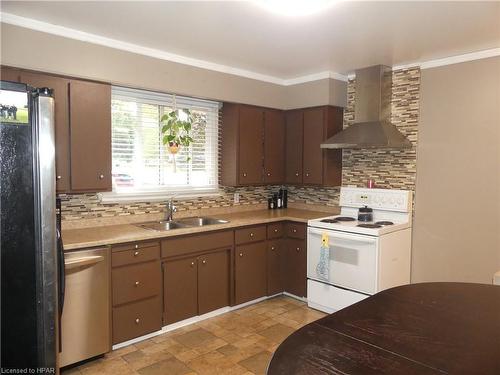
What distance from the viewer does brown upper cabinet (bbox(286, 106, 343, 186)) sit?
4.03 m

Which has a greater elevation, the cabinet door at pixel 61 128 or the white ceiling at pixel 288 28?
the white ceiling at pixel 288 28

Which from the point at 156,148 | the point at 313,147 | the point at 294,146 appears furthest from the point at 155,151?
the point at 313,147

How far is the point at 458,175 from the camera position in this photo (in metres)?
3.37

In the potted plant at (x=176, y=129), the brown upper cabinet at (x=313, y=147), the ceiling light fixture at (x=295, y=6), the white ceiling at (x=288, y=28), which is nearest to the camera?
the ceiling light fixture at (x=295, y=6)

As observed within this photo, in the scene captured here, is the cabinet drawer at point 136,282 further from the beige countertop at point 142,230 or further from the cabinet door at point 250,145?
the cabinet door at point 250,145

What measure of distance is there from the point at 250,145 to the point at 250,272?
4.47 feet

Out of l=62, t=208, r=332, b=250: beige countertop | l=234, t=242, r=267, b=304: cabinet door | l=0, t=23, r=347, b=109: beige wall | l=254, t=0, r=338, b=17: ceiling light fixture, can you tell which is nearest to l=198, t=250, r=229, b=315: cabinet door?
l=234, t=242, r=267, b=304: cabinet door

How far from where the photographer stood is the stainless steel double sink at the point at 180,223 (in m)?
3.41

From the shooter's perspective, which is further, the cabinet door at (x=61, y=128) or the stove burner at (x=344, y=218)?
the stove burner at (x=344, y=218)

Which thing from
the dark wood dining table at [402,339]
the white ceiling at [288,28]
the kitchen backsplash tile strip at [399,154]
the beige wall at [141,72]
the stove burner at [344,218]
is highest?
the white ceiling at [288,28]

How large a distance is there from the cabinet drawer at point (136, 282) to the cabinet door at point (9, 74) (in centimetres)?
151

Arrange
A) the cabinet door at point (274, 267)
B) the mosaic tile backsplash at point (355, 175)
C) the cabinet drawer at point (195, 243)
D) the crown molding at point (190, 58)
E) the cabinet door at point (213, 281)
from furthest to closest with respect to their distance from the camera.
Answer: the cabinet door at point (274, 267)
the cabinet door at point (213, 281)
the mosaic tile backsplash at point (355, 175)
the cabinet drawer at point (195, 243)
the crown molding at point (190, 58)

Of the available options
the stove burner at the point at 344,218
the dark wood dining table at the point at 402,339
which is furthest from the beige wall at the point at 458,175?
the dark wood dining table at the point at 402,339

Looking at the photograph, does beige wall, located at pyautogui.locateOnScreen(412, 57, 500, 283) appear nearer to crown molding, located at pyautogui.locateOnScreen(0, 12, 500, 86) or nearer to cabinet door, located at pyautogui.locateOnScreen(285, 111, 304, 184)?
crown molding, located at pyautogui.locateOnScreen(0, 12, 500, 86)
